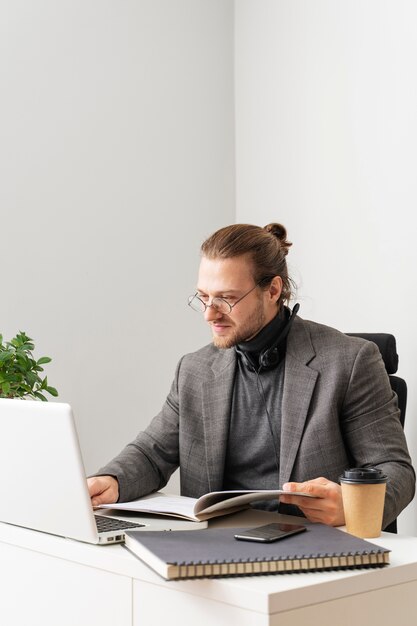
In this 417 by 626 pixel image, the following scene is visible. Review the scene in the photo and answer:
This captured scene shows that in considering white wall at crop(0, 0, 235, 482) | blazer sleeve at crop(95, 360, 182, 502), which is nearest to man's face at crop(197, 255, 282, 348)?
blazer sleeve at crop(95, 360, 182, 502)

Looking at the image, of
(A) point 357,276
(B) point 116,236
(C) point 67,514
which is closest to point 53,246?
(B) point 116,236

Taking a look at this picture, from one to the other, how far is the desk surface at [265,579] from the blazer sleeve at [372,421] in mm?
328

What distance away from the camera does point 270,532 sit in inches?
51.5

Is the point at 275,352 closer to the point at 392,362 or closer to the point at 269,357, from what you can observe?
the point at 269,357

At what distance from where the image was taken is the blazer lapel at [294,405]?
186 cm

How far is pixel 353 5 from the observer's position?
2.99 meters

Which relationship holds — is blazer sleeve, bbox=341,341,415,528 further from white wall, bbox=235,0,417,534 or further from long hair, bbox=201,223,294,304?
white wall, bbox=235,0,417,534

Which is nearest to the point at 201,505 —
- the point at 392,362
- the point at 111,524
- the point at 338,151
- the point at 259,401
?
the point at 111,524

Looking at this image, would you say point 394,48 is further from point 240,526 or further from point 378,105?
point 240,526

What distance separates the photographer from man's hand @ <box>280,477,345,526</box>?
1468mm

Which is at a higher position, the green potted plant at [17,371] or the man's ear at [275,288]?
the man's ear at [275,288]

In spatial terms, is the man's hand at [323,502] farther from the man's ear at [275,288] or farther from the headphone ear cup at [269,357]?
the man's ear at [275,288]

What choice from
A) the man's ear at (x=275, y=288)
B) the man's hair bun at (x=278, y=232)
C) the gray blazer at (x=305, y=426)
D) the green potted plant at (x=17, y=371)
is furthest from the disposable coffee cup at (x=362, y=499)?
the green potted plant at (x=17, y=371)

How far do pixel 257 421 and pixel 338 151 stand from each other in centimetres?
139
